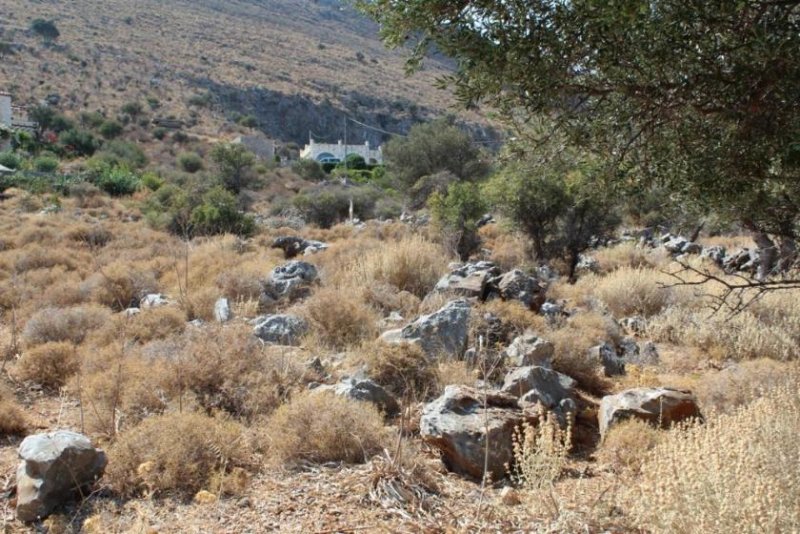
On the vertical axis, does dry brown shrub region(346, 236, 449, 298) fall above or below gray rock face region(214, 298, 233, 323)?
above

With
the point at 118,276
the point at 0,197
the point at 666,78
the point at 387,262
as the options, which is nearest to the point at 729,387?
the point at 666,78

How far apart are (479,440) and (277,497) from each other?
137cm

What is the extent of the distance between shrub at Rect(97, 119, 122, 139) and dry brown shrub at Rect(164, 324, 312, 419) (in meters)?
39.3

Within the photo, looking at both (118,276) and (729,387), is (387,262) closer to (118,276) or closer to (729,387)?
(118,276)

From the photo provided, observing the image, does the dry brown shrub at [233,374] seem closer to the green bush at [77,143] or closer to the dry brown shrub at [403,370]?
the dry brown shrub at [403,370]

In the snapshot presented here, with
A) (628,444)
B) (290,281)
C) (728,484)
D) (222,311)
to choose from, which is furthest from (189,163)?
(728,484)

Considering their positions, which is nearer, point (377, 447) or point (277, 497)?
point (277, 497)

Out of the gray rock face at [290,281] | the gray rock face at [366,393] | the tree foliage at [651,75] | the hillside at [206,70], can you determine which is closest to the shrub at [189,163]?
the hillside at [206,70]

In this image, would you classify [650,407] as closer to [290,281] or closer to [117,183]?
[290,281]

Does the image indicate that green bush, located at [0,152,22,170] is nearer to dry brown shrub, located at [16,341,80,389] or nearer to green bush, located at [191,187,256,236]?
green bush, located at [191,187,256,236]

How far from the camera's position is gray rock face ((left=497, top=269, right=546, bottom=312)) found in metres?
7.88

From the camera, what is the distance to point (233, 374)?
5367mm

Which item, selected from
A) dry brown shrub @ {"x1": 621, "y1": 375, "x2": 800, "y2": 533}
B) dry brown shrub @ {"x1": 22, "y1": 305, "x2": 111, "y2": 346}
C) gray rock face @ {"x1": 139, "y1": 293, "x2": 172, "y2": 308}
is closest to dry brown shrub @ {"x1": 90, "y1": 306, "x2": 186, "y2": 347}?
dry brown shrub @ {"x1": 22, "y1": 305, "x2": 111, "y2": 346}

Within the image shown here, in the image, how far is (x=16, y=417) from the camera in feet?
16.0
